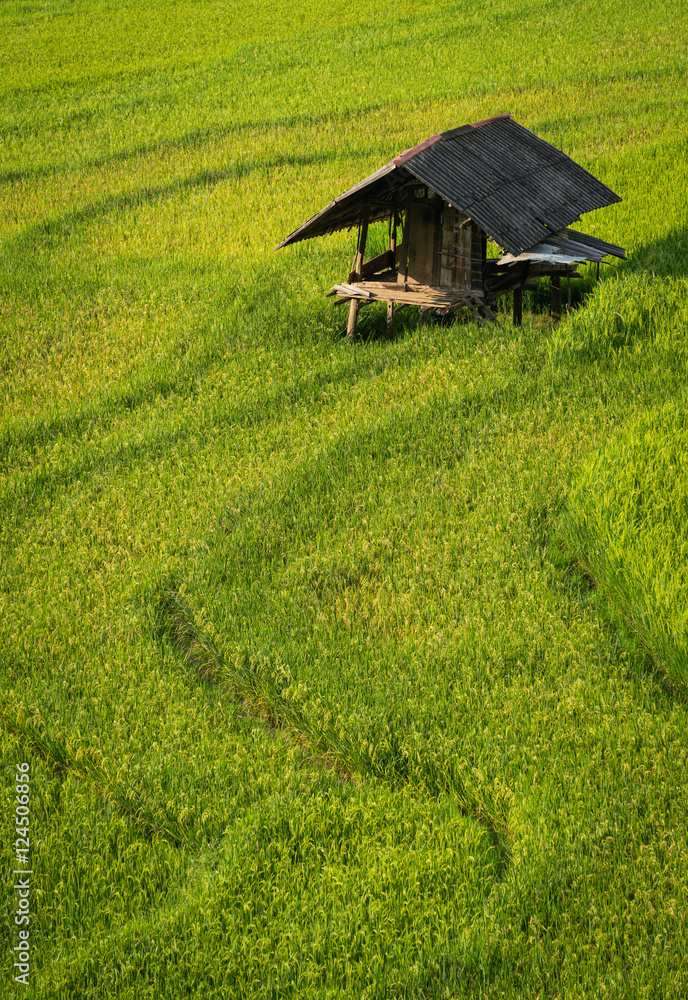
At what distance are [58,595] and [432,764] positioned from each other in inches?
126

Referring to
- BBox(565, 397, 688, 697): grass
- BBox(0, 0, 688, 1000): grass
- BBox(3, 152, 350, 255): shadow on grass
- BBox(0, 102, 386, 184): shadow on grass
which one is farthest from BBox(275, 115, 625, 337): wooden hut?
BBox(0, 102, 386, 184): shadow on grass

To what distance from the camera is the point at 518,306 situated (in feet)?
33.4

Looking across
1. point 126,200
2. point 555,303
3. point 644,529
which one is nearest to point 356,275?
point 555,303

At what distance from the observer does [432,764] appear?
4586 mm

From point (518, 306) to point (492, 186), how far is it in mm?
1396

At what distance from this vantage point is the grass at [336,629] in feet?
12.6

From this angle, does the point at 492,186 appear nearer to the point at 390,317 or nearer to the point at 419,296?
the point at 419,296

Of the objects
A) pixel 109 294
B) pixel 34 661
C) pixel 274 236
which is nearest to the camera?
pixel 34 661

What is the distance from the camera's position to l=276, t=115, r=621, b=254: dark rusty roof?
9164 mm

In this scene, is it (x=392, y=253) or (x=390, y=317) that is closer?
(x=390, y=317)

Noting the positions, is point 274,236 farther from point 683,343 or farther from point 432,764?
point 432,764

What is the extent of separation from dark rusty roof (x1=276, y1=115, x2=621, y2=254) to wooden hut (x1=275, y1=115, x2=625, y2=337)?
0.05ft

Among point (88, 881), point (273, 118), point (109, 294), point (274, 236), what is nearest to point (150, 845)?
point (88, 881)

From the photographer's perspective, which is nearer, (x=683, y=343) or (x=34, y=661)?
(x=34, y=661)
